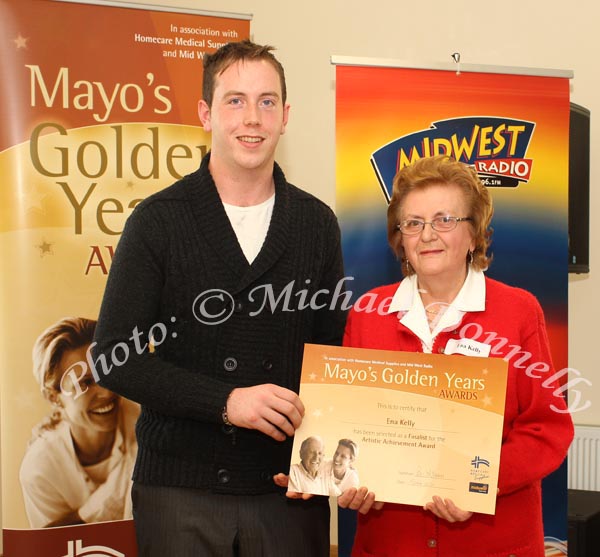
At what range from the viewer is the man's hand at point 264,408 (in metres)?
1.72

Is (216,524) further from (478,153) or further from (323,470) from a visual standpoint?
(478,153)

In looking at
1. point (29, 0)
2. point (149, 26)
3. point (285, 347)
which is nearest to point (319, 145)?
point (149, 26)

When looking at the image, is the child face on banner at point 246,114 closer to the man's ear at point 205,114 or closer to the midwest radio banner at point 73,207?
the man's ear at point 205,114

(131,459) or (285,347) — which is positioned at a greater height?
(285,347)

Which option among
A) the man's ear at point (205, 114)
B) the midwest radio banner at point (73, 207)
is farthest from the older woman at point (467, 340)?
the midwest radio banner at point (73, 207)

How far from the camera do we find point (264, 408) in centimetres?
172

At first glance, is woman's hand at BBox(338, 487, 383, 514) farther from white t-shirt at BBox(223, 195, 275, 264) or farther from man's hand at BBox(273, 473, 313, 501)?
white t-shirt at BBox(223, 195, 275, 264)

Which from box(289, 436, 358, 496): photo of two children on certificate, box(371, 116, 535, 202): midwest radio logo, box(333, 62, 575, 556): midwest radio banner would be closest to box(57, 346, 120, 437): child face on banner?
box(333, 62, 575, 556): midwest radio banner

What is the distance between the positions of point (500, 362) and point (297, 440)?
520mm

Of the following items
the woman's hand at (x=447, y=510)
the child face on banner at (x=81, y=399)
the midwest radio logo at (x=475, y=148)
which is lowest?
the woman's hand at (x=447, y=510)

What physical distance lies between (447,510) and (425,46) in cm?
322

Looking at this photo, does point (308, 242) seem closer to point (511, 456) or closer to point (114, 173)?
point (511, 456)

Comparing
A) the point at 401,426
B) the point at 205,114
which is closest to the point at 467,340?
the point at 401,426

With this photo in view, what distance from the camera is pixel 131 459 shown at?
321 cm
